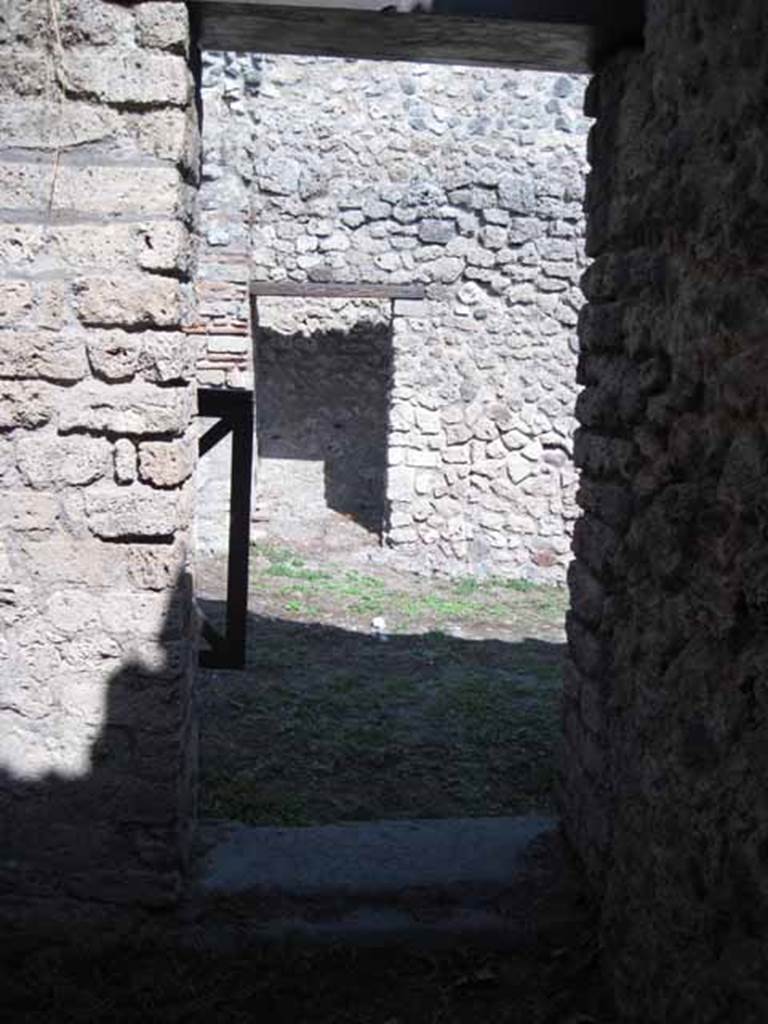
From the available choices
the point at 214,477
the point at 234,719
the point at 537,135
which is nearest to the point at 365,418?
the point at 214,477

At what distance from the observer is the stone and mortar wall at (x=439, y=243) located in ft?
23.6

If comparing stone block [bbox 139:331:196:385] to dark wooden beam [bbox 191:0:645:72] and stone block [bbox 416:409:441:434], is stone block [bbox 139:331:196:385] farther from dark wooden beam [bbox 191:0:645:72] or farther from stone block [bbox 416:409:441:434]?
stone block [bbox 416:409:441:434]

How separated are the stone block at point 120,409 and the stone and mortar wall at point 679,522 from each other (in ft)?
3.83

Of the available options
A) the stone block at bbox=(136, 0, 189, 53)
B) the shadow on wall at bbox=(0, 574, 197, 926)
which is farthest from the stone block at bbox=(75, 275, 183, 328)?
the shadow on wall at bbox=(0, 574, 197, 926)

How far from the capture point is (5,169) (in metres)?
2.31

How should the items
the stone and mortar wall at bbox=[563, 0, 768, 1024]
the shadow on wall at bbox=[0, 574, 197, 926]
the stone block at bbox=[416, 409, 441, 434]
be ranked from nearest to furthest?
the stone and mortar wall at bbox=[563, 0, 768, 1024] < the shadow on wall at bbox=[0, 574, 197, 926] < the stone block at bbox=[416, 409, 441, 434]

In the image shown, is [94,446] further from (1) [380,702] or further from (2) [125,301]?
(1) [380,702]

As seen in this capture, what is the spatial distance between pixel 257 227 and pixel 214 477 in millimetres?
1967

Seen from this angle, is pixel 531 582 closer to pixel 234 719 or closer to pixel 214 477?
pixel 214 477

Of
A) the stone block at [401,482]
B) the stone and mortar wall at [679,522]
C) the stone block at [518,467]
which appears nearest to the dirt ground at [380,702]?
the stone block at [401,482]

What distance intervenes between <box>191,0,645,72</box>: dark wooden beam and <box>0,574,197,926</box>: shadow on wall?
4.78 feet

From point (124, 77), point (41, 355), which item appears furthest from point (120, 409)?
point (124, 77)

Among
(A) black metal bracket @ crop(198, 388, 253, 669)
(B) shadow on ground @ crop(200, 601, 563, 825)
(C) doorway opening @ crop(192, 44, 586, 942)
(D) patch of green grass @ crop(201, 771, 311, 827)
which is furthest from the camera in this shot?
(C) doorway opening @ crop(192, 44, 586, 942)

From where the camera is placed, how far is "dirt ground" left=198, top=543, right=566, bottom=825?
3504 mm
